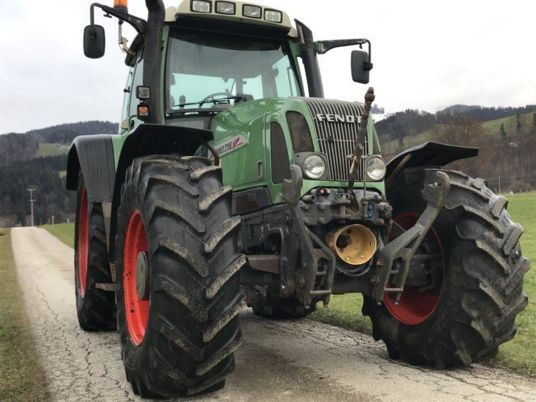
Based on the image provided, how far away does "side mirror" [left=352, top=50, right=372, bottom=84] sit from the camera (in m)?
5.70

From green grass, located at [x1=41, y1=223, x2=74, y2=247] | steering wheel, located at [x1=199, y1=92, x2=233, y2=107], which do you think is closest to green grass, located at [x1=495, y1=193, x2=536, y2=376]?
steering wheel, located at [x1=199, y1=92, x2=233, y2=107]

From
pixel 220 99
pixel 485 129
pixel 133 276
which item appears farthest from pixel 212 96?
pixel 485 129

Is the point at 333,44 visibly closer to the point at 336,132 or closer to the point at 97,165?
the point at 336,132

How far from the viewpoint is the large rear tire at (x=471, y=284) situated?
13.9ft

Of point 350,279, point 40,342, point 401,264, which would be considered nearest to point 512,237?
point 401,264

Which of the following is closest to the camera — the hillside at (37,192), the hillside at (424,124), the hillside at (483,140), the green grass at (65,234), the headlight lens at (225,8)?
the headlight lens at (225,8)

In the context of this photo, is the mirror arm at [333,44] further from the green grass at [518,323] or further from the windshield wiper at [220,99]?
the green grass at [518,323]

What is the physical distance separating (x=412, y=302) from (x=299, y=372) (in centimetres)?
120

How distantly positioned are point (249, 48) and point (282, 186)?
191cm

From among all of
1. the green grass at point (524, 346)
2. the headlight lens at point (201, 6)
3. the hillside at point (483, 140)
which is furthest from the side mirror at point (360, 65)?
the hillside at point (483, 140)

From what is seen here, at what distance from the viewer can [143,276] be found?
3846 mm

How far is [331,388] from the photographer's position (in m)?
3.94

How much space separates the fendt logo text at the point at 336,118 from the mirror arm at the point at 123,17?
187 cm

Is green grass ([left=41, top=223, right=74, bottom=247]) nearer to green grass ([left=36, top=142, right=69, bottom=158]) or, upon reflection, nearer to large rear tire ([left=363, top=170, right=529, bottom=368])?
large rear tire ([left=363, top=170, right=529, bottom=368])
